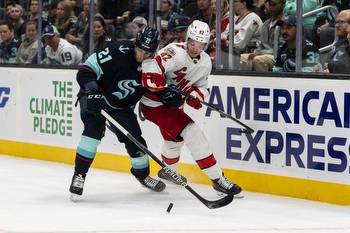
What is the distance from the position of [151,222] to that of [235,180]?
184 centimetres

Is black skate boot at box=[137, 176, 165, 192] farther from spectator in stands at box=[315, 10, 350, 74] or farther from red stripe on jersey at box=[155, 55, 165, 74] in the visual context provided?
spectator in stands at box=[315, 10, 350, 74]

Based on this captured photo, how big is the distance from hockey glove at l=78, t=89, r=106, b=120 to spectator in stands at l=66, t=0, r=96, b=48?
2719mm

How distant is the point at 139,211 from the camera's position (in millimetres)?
7496

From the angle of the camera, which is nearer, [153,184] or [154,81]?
[154,81]

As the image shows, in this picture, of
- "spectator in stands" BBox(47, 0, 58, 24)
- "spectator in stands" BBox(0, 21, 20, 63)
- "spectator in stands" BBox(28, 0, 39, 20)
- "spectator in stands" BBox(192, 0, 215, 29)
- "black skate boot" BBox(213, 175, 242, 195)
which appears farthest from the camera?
"spectator in stands" BBox(0, 21, 20, 63)

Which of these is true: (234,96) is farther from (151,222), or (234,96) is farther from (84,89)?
(151,222)

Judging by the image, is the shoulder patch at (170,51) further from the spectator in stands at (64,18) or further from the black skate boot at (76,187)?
the spectator in stands at (64,18)

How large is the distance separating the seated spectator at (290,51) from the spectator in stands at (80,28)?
2731mm

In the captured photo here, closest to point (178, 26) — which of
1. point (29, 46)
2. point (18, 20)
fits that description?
point (29, 46)

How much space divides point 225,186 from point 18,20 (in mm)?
4289

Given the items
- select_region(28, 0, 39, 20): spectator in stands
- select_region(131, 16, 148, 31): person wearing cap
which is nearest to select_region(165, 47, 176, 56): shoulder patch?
select_region(131, 16, 148, 31): person wearing cap

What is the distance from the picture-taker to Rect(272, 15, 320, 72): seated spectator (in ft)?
26.8

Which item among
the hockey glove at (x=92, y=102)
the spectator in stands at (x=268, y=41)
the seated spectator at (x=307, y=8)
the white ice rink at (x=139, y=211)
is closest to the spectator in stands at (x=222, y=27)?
the spectator in stands at (x=268, y=41)

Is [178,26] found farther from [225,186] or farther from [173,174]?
[173,174]
